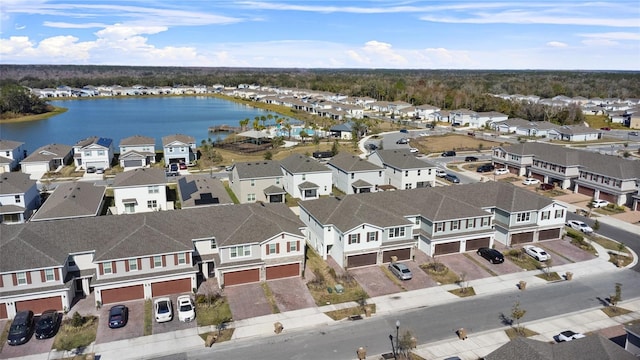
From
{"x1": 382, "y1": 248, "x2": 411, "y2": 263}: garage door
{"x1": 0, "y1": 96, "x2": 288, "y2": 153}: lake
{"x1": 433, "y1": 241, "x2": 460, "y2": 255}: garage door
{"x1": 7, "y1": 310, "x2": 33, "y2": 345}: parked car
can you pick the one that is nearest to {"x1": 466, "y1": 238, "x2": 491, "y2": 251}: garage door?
{"x1": 433, "y1": 241, "x2": 460, "y2": 255}: garage door

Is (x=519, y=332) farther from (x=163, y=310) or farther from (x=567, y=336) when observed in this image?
(x=163, y=310)

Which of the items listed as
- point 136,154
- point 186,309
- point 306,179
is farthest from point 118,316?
point 136,154

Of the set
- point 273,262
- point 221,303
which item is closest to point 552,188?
point 273,262

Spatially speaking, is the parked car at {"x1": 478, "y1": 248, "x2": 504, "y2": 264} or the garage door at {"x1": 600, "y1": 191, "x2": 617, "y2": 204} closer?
the parked car at {"x1": 478, "y1": 248, "x2": 504, "y2": 264}

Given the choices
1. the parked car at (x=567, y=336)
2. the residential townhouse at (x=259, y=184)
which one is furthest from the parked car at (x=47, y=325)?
the parked car at (x=567, y=336)

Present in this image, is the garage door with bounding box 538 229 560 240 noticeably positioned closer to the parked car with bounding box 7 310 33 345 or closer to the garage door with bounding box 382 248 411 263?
the garage door with bounding box 382 248 411 263

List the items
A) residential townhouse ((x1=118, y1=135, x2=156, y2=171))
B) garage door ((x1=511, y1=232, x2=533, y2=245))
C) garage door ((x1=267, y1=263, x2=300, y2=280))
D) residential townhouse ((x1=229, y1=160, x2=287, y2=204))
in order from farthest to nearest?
residential townhouse ((x1=118, y1=135, x2=156, y2=171))
residential townhouse ((x1=229, y1=160, x2=287, y2=204))
garage door ((x1=511, y1=232, x2=533, y2=245))
garage door ((x1=267, y1=263, x2=300, y2=280))

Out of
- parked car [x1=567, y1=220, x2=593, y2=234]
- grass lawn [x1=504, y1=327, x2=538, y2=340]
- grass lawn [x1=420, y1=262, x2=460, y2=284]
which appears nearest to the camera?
grass lawn [x1=504, y1=327, x2=538, y2=340]

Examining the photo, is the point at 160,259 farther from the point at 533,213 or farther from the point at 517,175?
the point at 517,175
